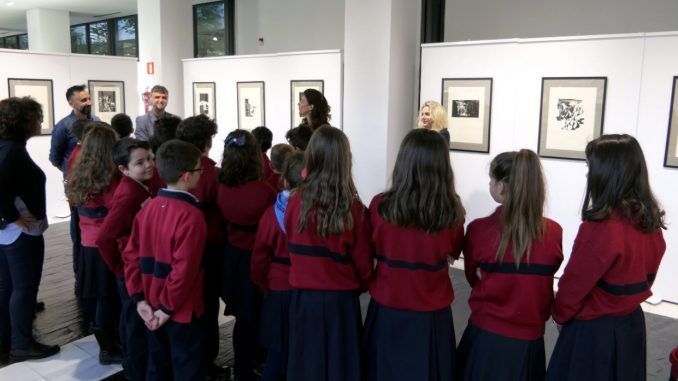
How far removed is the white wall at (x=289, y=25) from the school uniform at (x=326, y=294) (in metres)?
6.33

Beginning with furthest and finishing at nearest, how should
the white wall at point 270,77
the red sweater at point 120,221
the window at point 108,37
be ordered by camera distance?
1. the window at point 108,37
2. the white wall at point 270,77
3. the red sweater at point 120,221

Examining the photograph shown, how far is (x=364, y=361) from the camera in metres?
2.36

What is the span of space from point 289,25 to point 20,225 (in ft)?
21.2

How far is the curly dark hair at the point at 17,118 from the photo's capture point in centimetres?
302

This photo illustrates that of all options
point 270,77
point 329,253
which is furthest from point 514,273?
point 270,77

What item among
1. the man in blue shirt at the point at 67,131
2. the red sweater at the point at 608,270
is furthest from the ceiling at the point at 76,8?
the red sweater at the point at 608,270

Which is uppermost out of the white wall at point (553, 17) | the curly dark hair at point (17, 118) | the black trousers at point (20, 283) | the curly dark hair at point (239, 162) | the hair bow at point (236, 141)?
the white wall at point (553, 17)

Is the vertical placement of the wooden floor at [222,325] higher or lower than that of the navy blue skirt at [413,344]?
lower

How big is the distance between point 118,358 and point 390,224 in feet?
7.07

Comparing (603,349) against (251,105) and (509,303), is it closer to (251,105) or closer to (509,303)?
(509,303)

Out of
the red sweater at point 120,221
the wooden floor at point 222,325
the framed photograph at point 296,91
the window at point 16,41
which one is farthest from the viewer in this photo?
the window at point 16,41

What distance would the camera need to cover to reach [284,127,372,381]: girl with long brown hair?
2193 millimetres

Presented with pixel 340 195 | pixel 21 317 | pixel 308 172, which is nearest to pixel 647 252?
pixel 340 195

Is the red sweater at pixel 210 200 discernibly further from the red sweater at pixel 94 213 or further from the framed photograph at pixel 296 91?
the framed photograph at pixel 296 91
